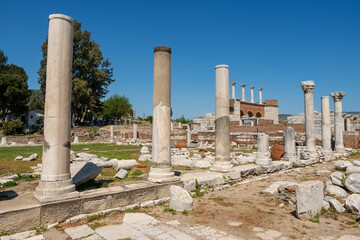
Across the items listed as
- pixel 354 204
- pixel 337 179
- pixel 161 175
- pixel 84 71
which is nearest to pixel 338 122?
pixel 337 179

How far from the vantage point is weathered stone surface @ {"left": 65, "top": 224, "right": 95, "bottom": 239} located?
154 inches

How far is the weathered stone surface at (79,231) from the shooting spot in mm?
3921

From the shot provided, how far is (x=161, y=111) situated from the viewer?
6645 millimetres

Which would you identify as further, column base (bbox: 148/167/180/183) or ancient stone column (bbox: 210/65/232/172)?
ancient stone column (bbox: 210/65/232/172)

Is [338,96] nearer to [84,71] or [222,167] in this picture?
[222,167]

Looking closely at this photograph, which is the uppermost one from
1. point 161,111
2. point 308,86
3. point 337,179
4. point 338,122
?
point 308,86

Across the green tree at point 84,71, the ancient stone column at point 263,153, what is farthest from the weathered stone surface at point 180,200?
the green tree at point 84,71

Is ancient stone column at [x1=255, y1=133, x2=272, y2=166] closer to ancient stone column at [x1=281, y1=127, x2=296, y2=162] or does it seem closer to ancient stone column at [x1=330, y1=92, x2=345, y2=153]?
ancient stone column at [x1=281, y1=127, x2=296, y2=162]

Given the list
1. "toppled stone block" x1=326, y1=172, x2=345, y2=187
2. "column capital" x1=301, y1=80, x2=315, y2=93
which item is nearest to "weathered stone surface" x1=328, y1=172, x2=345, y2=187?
"toppled stone block" x1=326, y1=172, x2=345, y2=187

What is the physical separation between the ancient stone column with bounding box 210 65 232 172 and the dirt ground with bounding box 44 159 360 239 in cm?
175

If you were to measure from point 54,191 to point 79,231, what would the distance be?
37.9 inches

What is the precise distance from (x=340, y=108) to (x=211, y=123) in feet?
67.2

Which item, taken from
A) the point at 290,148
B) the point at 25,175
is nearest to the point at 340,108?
the point at 290,148

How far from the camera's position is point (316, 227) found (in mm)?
4535
